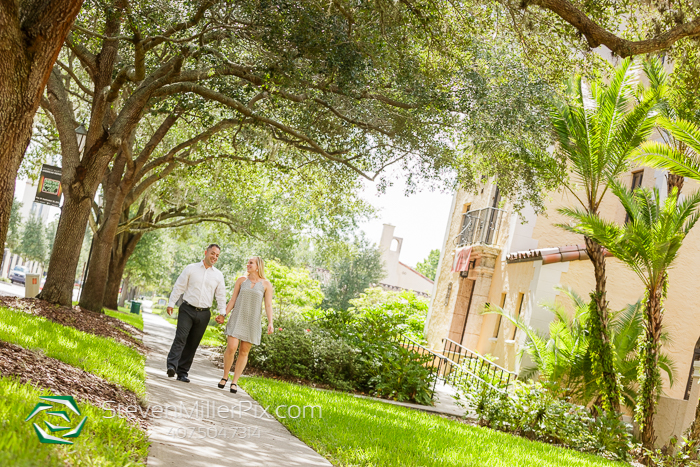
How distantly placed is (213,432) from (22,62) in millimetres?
3385

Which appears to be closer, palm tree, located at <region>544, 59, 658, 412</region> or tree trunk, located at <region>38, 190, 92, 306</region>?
palm tree, located at <region>544, 59, 658, 412</region>

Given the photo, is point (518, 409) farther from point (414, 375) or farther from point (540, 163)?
point (540, 163)

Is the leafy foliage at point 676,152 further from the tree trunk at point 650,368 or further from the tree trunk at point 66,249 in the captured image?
the tree trunk at point 66,249

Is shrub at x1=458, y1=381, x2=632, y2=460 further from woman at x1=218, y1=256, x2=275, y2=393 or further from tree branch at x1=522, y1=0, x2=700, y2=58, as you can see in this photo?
tree branch at x1=522, y1=0, x2=700, y2=58

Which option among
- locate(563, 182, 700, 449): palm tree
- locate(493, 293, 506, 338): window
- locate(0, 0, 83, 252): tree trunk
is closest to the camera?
locate(0, 0, 83, 252): tree trunk

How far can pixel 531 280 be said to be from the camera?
55.6ft

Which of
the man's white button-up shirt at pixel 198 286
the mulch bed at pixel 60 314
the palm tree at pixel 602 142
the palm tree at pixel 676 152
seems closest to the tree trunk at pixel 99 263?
the mulch bed at pixel 60 314

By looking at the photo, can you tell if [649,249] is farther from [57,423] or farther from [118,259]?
[118,259]

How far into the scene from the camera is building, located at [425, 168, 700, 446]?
1641cm

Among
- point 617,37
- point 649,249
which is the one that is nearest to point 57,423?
point 617,37

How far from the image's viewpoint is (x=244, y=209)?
24.1 m

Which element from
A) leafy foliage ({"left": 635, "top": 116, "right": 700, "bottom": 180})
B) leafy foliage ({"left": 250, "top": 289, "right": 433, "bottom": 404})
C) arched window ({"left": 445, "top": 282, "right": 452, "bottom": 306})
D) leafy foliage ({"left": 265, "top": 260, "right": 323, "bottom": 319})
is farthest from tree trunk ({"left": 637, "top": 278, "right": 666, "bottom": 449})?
leafy foliage ({"left": 265, "top": 260, "right": 323, "bottom": 319})

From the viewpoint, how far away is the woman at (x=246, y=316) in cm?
832

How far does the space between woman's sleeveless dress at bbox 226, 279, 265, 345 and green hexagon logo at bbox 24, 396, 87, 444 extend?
4.38m
